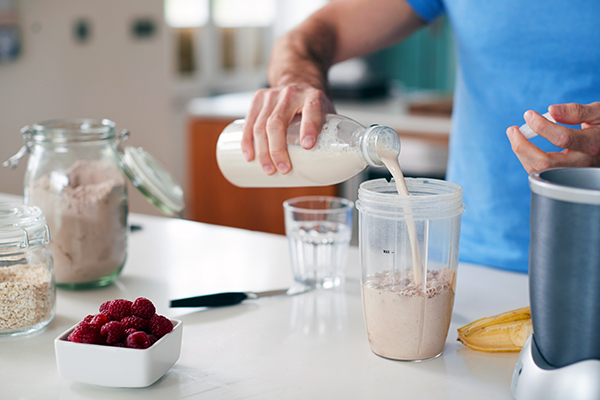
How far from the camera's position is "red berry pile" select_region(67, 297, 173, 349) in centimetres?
67

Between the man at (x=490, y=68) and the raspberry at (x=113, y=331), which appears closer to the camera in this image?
the raspberry at (x=113, y=331)

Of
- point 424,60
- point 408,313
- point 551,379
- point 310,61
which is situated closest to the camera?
point 551,379

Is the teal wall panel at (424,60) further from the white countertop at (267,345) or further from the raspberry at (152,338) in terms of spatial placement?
the raspberry at (152,338)

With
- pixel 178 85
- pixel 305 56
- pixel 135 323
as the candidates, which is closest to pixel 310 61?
pixel 305 56

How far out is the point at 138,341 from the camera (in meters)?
0.67

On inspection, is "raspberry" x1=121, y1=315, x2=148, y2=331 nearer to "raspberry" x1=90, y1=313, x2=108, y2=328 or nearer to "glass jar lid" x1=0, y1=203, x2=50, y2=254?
"raspberry" x1=90, y1=313, x2=108, y2=328

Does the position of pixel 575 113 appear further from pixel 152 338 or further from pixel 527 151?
pixel 152 338

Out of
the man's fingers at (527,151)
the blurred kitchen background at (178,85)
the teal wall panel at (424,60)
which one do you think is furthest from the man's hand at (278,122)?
the teal wall panel at (424,60)

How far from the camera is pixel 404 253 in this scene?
28.9 inches

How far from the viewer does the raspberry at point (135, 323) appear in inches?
27.2

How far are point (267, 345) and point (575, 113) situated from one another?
1.57 feet

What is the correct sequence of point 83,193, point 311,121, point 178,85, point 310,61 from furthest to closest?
point 178,85, point 310,61, point 83,193, point 311,121

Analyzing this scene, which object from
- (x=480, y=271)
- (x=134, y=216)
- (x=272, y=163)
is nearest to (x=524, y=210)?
(x=480, y=271)

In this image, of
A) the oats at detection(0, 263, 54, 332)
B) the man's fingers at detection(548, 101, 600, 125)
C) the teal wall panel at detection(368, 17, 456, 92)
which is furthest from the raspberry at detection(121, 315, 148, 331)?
the teal wall panel at detection(368, 17, 456, 92)
